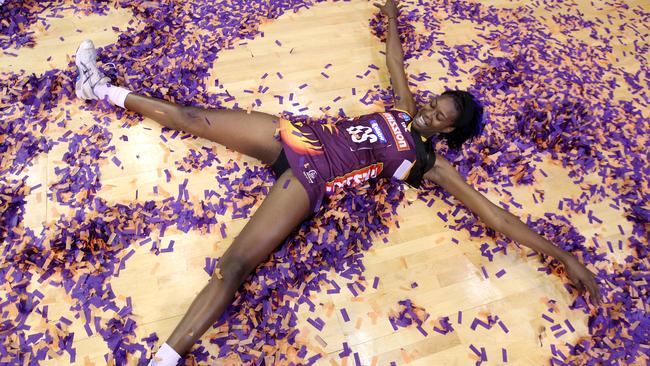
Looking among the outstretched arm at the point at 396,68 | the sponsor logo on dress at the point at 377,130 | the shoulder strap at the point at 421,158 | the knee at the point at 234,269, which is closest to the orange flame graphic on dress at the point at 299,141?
the sponsor logo on dress at the point at 377,130

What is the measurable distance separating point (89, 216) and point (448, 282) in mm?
1944

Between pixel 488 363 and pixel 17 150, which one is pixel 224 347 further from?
pixel 17 150

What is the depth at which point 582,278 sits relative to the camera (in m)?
2.16

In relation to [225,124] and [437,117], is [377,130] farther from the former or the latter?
[225,124]

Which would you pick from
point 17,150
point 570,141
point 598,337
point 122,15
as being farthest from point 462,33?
point 17,150

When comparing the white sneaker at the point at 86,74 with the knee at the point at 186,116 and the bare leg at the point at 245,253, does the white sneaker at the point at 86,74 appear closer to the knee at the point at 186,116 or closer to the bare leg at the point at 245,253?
the knee at the point at 186,116

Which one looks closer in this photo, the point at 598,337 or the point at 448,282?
the point at 598,337

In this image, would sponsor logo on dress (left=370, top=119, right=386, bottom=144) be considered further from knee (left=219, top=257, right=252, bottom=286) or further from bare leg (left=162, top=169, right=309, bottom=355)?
knee (left=219, top=257, right=252, bottom=286)

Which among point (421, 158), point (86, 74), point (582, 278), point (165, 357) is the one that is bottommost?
point (582, 278)

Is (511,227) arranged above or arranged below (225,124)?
below

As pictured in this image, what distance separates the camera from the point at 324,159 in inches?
84.6

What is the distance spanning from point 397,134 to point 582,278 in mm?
1199

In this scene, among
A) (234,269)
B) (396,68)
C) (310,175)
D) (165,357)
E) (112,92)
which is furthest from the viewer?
(396,68)

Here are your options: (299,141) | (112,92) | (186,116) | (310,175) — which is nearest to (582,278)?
(310,175)
